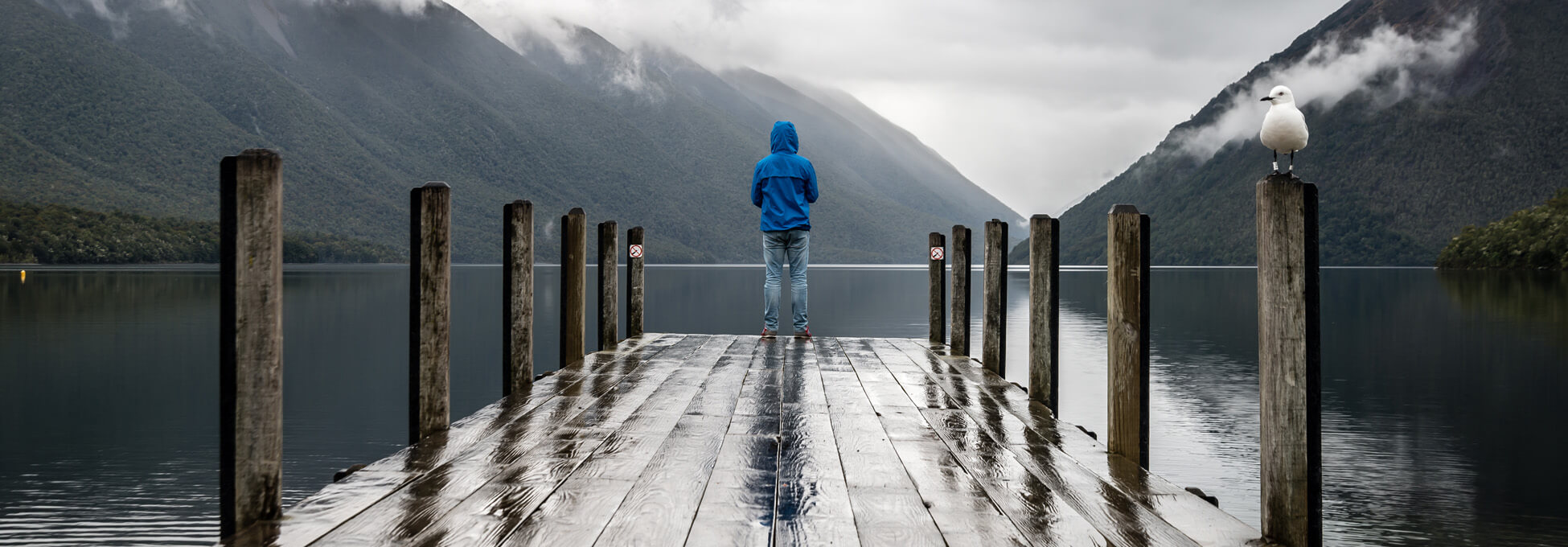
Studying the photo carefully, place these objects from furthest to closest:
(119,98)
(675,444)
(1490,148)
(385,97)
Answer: (385,97)
(1490,148)
(119,98)
(675,444)

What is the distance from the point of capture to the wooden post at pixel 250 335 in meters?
2.75

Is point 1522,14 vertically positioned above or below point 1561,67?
above

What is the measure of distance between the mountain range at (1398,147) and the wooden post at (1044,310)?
119683 millimetres

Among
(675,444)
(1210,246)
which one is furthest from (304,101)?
(675,444)

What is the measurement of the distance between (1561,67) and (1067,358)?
537 ft

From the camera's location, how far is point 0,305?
29828 millimetres

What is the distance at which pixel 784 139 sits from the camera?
8.71 metres

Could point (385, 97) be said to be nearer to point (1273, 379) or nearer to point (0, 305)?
point (0, 305)

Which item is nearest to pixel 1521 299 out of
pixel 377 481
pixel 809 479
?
pixel 809 479

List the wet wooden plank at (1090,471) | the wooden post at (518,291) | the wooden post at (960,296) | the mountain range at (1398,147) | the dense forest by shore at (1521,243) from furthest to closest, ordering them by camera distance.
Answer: the mountain range at (1398,147) → the dense forest by shore at (1521,243) → the wooden post at (960,296) → the wooden post at (518,291) → the wet wooden plank at (1090,471)

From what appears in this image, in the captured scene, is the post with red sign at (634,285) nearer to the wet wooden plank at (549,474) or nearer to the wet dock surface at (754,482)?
the wet dock surface at (754,482)

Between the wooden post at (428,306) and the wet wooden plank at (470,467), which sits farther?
the wooden post at (428,306)

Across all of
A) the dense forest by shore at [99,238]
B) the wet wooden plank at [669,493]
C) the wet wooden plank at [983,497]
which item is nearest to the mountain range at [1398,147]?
the dense forest by shore at [99,238]

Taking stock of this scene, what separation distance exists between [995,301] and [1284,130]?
2269mm
